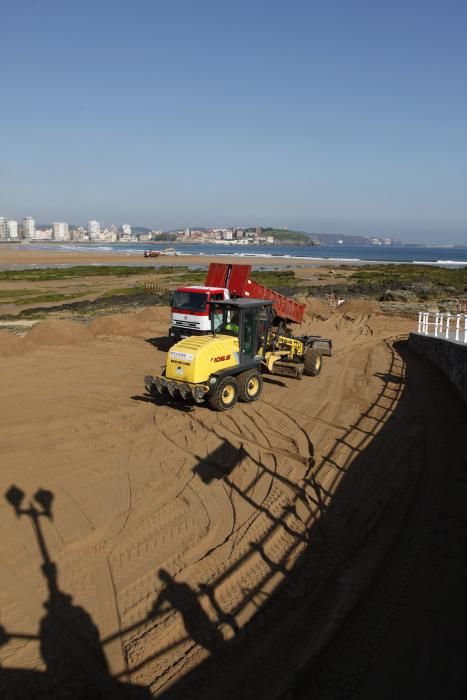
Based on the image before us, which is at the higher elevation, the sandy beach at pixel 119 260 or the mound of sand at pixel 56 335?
the sandy beach at pixel 119 260

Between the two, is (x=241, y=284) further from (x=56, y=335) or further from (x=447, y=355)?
(x=56, y=335)

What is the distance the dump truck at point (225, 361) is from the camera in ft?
39.7

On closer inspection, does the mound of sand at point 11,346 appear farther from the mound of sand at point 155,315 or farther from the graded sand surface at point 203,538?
the mound of sand at point 155,315

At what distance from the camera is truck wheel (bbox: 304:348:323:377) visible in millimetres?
16500

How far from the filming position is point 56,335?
69.1 feet

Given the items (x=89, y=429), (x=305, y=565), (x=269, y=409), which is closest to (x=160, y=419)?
(x=89, y=429)

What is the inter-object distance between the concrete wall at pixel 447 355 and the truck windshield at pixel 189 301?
7705 mm

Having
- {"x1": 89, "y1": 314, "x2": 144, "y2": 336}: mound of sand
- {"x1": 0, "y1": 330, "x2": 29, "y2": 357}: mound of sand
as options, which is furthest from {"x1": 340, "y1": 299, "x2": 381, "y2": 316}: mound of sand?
{"x1": 0, "y1": 330, "x2": 29, "y2": 357}: mound of sand

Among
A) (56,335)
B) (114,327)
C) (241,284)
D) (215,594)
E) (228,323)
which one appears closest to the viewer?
(215,594)

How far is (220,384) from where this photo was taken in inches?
488

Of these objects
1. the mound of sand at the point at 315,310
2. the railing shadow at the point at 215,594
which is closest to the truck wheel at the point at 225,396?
the railing shadow at the point at 215,594

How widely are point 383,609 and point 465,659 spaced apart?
94 cm

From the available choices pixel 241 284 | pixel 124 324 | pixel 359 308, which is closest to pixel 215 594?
pixel 241 284

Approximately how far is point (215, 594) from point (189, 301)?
491 inches
